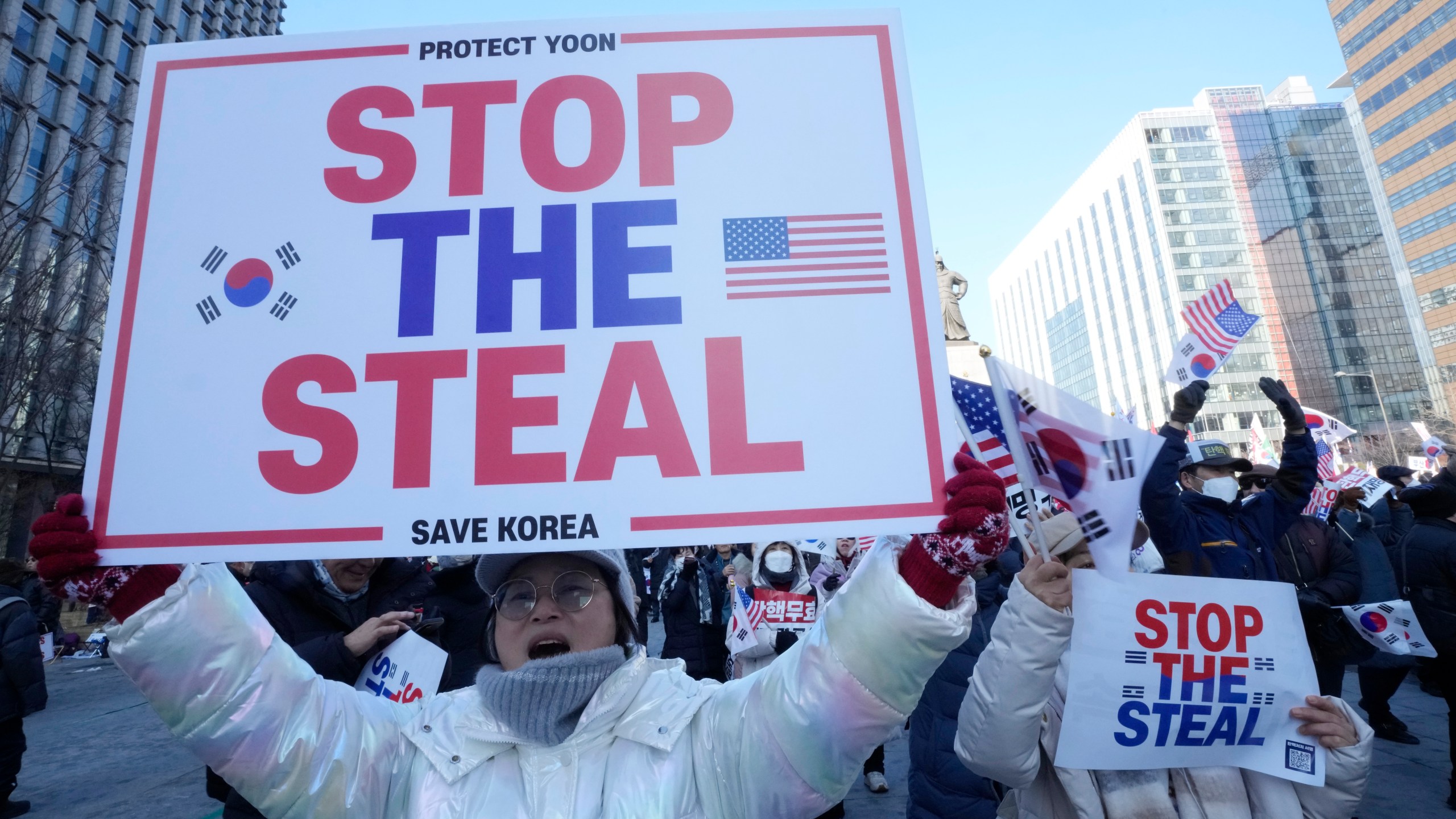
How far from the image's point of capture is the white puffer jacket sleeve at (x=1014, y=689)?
1.96 meters

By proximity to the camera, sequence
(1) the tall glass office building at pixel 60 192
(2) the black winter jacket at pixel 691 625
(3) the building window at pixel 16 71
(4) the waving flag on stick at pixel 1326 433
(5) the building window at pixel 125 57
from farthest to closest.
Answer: (5) the building window at pixel 125 57
(3) the building window at pixel 16 71
(4) the waving flag on stick at pixel 1326 433
(1) the tall glass office building at pixel 60 192
(2) the black winter jacket at pixel 691 625

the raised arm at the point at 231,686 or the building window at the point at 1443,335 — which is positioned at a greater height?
the building window at the point at 1443,335

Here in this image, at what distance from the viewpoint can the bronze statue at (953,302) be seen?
19891 mm

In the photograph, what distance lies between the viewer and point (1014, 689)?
2.06 metres

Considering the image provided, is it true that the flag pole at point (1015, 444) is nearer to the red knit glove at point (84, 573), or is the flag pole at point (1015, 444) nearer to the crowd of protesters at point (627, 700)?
the crowd of protesters at point (627, 700)

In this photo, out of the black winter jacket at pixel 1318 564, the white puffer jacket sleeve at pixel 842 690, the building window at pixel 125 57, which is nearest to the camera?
the white puffer jacket sleeve at pixel 842 690

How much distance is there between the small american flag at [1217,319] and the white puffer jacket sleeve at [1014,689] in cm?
471

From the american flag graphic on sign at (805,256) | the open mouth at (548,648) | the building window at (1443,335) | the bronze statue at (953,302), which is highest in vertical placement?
the building window at (1443,335)

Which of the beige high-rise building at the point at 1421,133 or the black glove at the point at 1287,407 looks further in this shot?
the beige high-rise building at the point at 1421,133

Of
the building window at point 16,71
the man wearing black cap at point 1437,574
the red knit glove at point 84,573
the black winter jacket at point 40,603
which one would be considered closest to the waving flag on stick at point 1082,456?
the red knit glove at point 84,573

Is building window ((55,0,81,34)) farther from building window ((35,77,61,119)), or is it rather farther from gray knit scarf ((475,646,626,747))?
gray knit scarf ((475,646,626,747))

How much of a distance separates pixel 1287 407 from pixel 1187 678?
281cm


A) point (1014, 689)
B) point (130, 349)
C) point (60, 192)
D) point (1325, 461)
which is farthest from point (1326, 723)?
point (60, 192)

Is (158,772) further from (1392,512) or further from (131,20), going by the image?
(131,20)
